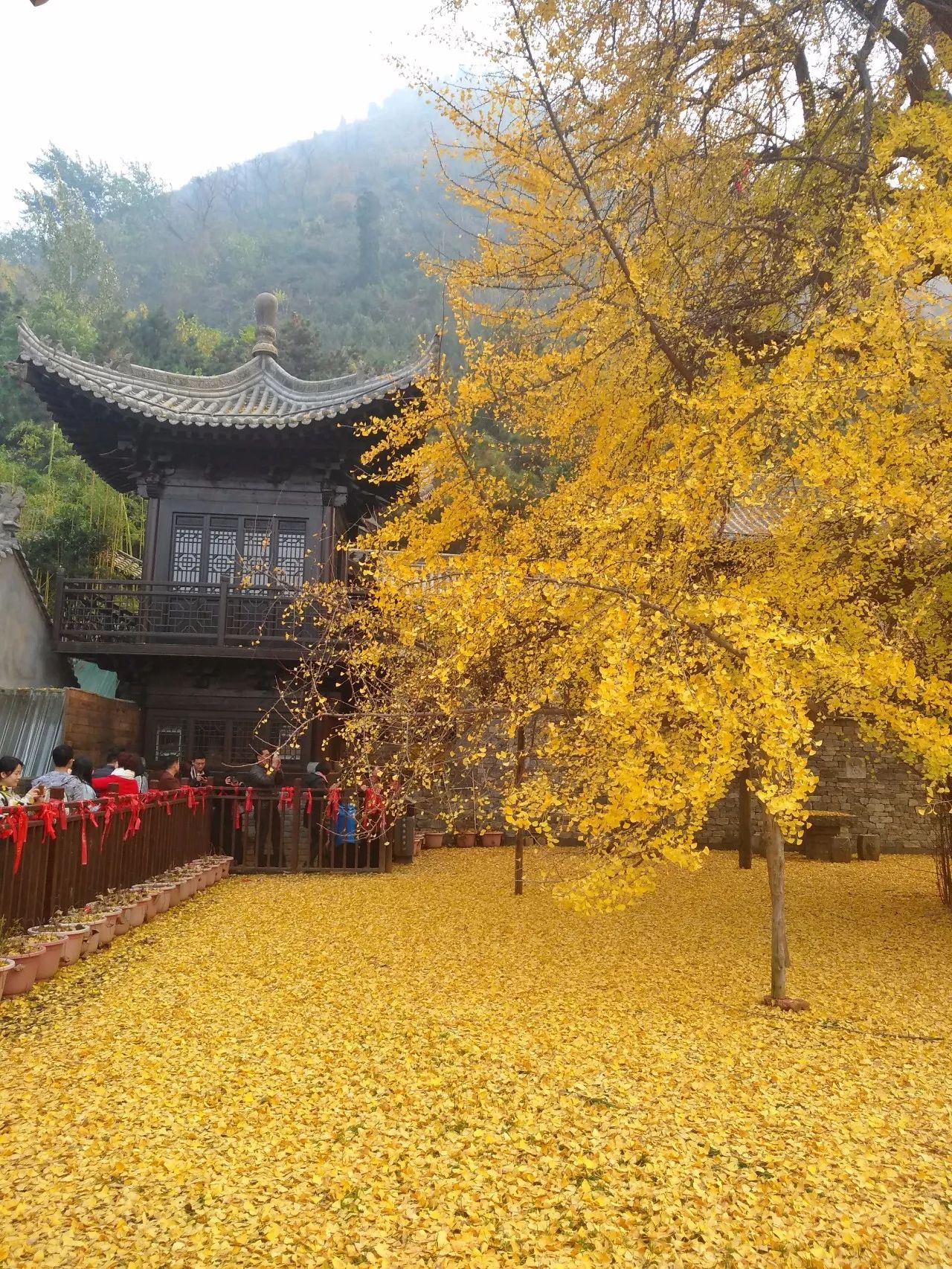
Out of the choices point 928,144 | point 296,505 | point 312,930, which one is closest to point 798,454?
point 928,144

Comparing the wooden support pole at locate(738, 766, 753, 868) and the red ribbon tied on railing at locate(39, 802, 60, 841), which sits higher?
the red ribbon tied on railing at locate(39, 802, 60, 841)

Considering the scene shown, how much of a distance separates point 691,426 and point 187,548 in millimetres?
9171

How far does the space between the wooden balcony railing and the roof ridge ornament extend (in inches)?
221

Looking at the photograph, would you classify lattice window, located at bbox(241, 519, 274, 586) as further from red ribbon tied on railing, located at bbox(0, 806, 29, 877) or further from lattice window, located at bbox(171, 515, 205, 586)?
red ribbon tied on railing, located at bbox(0, 806, 29, 877)

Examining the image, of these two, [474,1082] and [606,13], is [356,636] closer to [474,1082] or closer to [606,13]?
[606,13]

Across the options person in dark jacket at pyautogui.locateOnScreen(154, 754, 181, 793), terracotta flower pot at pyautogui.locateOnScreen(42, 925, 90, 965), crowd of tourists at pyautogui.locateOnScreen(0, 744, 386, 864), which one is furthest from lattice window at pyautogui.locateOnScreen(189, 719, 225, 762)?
terracotta flower pot at pyautogui.locateOnScreen(42, 925, 90, 965)

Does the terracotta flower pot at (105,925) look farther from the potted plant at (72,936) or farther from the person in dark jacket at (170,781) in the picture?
the person in dark jacket at (170,781)

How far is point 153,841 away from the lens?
838 cm

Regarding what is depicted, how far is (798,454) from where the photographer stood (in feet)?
17.6

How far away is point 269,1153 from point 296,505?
10949mm

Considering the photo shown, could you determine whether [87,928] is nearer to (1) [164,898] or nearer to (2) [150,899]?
(2) [150,899]

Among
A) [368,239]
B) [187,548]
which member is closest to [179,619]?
[187,548]

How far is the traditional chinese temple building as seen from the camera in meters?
12.2

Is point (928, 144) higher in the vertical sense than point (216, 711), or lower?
higher
